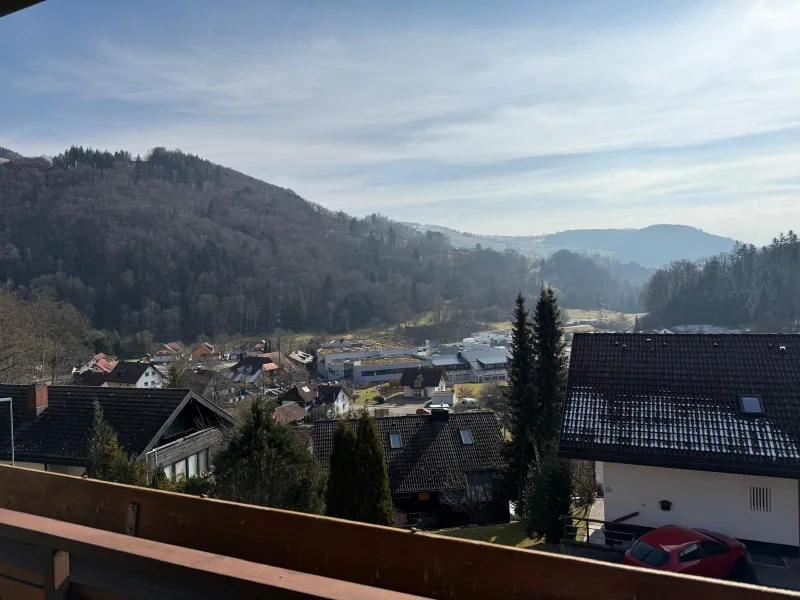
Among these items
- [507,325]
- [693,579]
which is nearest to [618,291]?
[507,325]

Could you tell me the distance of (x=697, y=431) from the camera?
34.5 feet

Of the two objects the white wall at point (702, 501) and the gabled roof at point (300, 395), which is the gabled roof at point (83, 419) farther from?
the gabled roof at point (300, 395)

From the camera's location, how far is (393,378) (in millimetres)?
65250

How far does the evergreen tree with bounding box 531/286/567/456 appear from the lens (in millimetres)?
19531

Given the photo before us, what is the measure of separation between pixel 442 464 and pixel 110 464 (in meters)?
10.1

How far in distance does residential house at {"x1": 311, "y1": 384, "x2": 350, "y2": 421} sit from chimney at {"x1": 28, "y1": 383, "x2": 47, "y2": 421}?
23974 mm

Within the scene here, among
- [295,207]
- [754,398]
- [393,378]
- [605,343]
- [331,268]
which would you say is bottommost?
[393,378]

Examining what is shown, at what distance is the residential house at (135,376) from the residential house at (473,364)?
29250 mm

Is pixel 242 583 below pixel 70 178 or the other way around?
below

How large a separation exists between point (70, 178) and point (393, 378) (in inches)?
4186

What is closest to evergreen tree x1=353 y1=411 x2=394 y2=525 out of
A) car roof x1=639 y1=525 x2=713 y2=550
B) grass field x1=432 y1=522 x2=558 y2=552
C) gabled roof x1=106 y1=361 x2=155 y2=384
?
grass field x1=432 y1=522 x2=558 y2=552

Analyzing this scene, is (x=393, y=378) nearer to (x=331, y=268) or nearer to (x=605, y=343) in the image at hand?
(x=605, y=343)

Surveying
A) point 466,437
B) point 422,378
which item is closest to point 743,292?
point 422,378

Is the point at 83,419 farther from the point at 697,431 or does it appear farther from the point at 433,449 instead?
the point at 697,431
